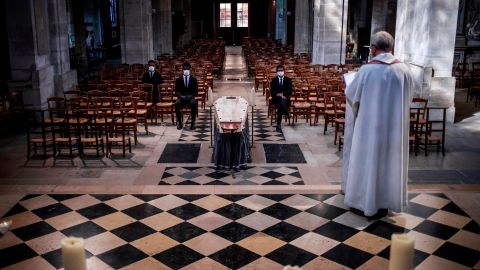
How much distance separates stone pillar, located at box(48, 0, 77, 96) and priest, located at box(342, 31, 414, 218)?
1070 cm

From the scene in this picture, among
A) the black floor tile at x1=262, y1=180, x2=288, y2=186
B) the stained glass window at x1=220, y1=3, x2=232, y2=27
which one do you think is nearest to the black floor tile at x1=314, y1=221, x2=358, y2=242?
the black floor tile at x1=262, y1=180, x2=288, y2=186

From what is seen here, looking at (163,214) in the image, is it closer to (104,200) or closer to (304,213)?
(104,200)

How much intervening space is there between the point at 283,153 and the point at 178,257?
4791mm

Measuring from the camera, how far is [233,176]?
8.51m

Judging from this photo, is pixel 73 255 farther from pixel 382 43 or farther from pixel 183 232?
pixel 382 43

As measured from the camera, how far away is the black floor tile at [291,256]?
5.41 m

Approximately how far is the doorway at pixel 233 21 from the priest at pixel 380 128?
44.1m

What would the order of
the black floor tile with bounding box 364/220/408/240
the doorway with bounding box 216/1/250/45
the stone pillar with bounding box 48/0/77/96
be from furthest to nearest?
1. the doorway with bounding box 216/1/250/45
2. the stone pillar with bounding box 48/0/77/96
3. the black floor tile with bounding box 364/220/408/240

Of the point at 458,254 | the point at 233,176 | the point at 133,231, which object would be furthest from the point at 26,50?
the point at 458,254

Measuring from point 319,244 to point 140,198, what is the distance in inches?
109

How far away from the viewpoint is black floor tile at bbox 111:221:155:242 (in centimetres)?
602

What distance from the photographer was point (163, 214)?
6734 millimetres

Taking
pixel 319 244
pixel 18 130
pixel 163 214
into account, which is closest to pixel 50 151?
pixel 18 130

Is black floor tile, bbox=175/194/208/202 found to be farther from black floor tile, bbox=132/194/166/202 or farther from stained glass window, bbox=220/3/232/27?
stained glass window, bbox=220/3/232/27
